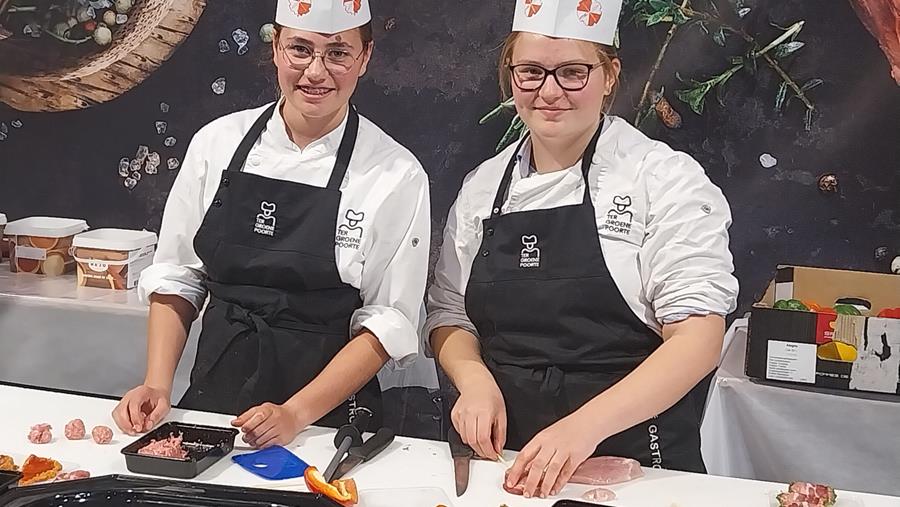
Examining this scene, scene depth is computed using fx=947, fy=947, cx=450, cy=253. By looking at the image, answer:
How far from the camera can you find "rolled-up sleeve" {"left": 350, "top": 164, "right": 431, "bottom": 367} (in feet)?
5.64

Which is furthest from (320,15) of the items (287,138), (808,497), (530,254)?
(808,497)

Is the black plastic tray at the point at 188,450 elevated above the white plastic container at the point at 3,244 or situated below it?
below

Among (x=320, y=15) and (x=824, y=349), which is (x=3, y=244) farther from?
(x=824, y=349)

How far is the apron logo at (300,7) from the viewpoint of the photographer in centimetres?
176

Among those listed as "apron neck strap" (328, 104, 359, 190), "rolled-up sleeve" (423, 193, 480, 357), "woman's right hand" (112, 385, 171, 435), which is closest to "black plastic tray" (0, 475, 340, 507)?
"woman's right hand" (112, 385, 171, 435)

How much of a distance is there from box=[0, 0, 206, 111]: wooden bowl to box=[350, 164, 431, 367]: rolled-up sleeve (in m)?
1.04

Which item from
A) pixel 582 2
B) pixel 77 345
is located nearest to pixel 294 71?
pixel 582 2

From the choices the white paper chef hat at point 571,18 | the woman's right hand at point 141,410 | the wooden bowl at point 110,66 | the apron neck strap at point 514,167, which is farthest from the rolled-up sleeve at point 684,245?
the wooden bowl at point 110,66

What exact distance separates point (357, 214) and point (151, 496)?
0.73m

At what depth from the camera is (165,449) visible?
1.32 meters

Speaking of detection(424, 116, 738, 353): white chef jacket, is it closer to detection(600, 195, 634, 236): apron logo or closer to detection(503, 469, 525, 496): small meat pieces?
detection(600, 195, 634, 236): apron logo

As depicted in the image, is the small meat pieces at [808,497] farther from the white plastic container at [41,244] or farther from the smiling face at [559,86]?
the white plastic container at [41,244]

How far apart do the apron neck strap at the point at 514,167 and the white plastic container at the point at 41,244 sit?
4.53ft

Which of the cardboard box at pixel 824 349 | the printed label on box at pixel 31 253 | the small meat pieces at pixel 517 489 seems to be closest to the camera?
the small meat pieces at pixel 517 489
